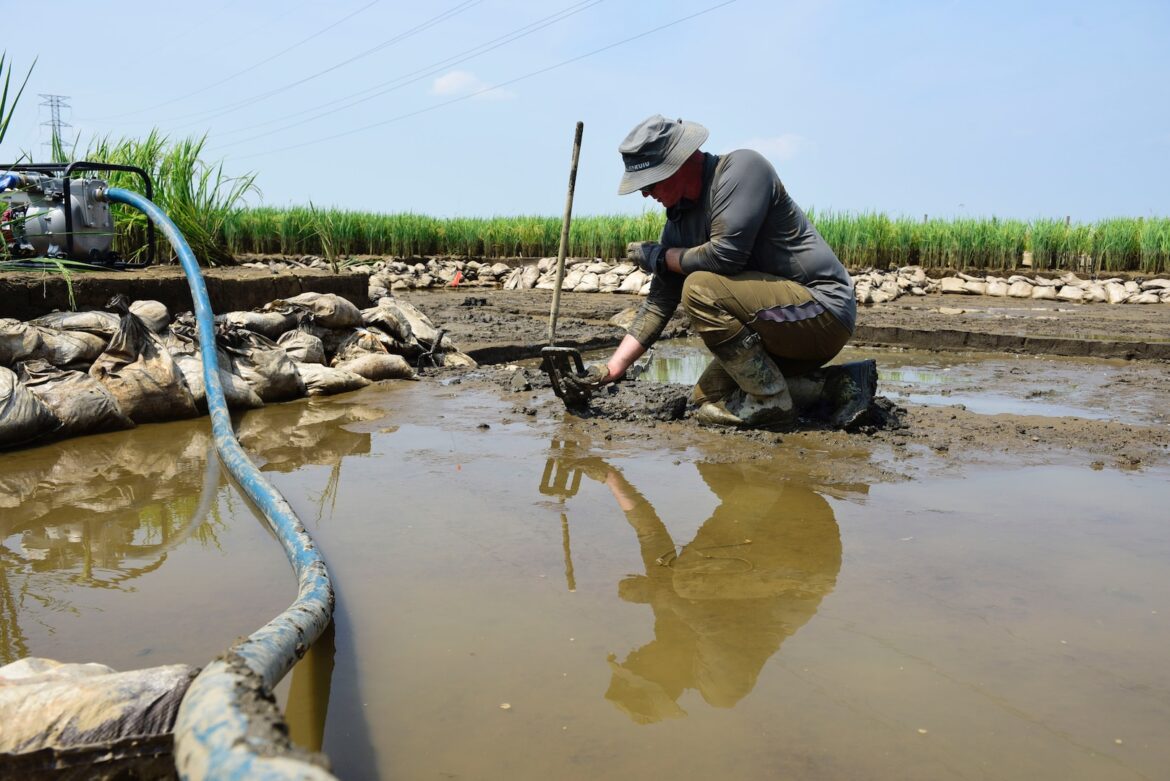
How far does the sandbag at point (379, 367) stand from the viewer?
17.2 feet

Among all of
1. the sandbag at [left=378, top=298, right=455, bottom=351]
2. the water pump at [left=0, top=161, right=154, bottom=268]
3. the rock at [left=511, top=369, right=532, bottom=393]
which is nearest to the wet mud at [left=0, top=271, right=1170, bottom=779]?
the rock at [left=511, top=369, right=532, bottom=393]

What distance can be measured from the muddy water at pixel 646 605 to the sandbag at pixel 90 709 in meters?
0.27

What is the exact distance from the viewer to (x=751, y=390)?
379 cm

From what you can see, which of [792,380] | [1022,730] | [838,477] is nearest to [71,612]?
[1022,730]

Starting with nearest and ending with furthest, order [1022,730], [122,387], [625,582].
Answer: [1022,730], [625,582], [122,387]

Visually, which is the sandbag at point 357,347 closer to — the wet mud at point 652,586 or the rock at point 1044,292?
the wet mud at point 652,586

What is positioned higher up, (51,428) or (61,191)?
(61,191)

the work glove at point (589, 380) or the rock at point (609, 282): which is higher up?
the rock at point (609, 282)

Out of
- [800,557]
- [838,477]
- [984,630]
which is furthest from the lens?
[838,477]

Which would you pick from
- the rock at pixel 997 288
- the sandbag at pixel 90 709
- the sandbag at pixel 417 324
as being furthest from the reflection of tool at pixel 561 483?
the rock at pixel 997 288

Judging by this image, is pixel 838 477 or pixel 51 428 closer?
pixel 838 477

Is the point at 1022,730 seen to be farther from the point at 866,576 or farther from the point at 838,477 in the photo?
the point at 838,477

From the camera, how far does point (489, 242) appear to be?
1908 cm

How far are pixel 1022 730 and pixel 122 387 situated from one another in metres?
3.73
